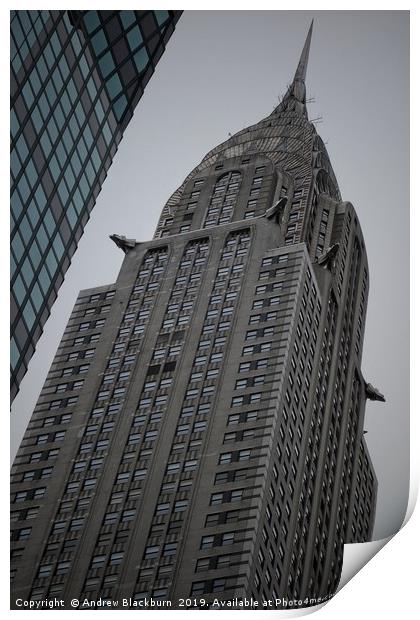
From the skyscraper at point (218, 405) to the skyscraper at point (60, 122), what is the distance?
824 centimetres

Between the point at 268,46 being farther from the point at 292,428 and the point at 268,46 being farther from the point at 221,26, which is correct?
the point at 292,428

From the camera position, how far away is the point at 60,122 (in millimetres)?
52531

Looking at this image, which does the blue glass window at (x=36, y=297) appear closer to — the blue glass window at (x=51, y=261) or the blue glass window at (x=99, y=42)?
the blue glass window at (x=51, y=261)

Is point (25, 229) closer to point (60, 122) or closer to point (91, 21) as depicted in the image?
point (60, 122)

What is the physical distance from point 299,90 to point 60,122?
124 ft

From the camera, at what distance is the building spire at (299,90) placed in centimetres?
5014

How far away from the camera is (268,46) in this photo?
51281 mm

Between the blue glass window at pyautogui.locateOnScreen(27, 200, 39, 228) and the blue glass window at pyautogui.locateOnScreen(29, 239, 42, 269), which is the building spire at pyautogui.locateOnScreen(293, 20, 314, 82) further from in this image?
the blue glass window at pyautogui.locateOnScreen(29, 239, 42, 269)

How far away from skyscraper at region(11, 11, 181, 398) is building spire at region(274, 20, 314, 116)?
240 inches
